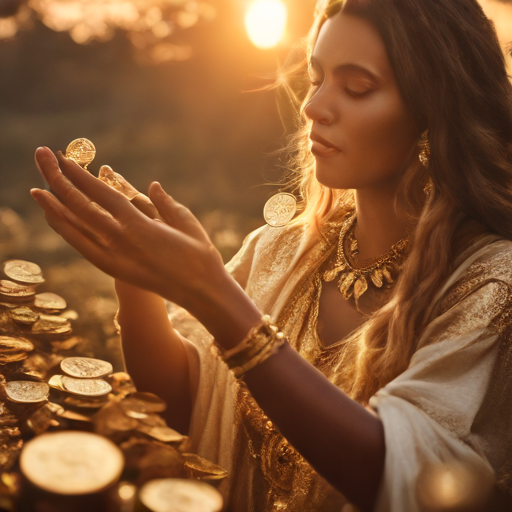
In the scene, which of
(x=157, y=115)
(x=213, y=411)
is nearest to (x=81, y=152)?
(x=213, y=411)

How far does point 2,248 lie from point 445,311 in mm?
2240

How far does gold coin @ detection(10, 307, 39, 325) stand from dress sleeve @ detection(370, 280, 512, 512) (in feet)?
2.85

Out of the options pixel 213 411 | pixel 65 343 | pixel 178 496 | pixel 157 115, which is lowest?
pixel 213 411

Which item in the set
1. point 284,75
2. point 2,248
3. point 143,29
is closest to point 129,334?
point 284,75

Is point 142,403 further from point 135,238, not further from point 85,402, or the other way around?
point 135,238

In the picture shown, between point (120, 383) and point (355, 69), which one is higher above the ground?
point (355, 69)

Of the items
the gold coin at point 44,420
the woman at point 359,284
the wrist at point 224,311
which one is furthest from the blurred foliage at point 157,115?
the wrist at point 224,311

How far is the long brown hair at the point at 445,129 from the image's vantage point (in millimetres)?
1218

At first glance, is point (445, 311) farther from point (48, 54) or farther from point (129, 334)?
point (48, 54)

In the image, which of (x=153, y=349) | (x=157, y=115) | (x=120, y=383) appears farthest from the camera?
(x=157, y=115)

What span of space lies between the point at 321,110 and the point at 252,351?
644 mm

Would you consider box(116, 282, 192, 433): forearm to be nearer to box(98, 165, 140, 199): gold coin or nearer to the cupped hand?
box(98, 165, 140, 199): gold coin

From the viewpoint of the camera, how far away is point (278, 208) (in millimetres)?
1504

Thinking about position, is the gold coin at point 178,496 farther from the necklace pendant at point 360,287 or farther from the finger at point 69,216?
the necklace pendant at point 360,287
